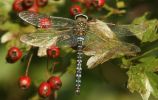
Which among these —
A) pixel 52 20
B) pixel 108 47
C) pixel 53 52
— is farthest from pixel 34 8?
pixel 108 47

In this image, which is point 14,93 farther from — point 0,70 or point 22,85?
point 22,85

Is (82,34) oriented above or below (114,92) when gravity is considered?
above

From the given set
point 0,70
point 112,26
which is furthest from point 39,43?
point 0,70

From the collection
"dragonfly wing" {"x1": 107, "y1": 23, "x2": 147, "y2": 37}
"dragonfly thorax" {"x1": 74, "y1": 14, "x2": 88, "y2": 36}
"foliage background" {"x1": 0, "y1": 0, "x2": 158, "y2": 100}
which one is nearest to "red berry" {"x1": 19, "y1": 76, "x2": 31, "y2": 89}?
"foliage background" {"x1": 0, "y1": 0, "x2": 158, "y2": 100}

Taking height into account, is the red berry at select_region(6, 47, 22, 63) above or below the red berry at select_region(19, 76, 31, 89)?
above

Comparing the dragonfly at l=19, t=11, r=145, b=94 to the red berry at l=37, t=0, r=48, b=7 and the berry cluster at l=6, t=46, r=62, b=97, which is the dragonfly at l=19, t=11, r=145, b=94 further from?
the red berry at l=37, t=0, r=48, b=7

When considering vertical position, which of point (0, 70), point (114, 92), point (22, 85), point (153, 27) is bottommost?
point (114, 92)

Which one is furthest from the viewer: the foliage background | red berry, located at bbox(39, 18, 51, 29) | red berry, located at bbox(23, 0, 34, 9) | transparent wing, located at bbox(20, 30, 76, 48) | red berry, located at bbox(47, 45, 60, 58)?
the foliage background
